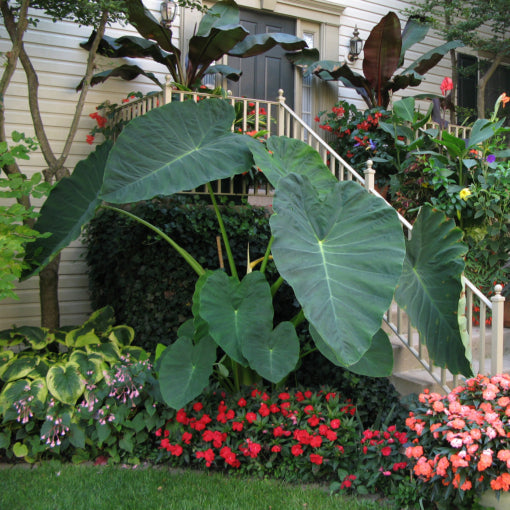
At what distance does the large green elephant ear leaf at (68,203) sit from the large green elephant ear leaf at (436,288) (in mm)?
2082

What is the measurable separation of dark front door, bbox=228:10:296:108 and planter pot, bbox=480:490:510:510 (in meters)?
4.88

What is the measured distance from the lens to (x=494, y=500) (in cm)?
245

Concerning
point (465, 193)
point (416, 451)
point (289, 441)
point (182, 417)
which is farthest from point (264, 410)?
point (465, 193)

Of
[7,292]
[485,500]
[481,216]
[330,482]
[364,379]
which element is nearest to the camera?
[485,500]

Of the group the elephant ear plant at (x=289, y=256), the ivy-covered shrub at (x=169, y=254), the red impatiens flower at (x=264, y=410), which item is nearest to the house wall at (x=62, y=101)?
the ivy-covered shrub at (x=169, y=254)

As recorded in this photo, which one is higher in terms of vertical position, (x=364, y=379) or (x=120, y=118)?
(x=120, y=118)

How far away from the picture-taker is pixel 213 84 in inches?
238

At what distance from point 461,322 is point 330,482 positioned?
1.16m

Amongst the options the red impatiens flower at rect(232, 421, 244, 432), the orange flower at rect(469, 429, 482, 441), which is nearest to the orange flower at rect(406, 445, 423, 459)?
the orange flower at rect(469, 429, 482, 441)

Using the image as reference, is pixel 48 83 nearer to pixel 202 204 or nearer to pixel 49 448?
pixel 202 204

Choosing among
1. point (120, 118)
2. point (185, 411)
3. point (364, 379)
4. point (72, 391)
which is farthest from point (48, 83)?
point (364, 379)

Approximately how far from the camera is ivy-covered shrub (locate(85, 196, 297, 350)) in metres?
4.19

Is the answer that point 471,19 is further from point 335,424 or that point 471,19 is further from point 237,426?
point 237,426

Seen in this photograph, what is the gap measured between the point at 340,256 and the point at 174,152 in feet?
4.05
